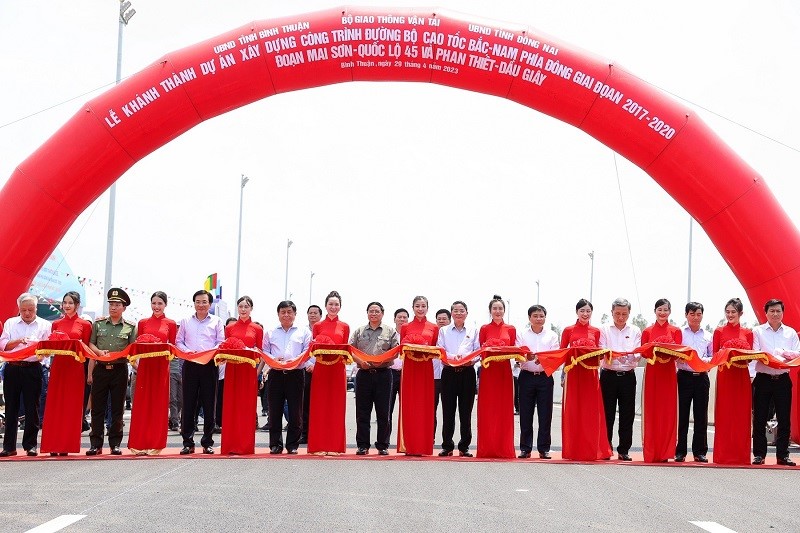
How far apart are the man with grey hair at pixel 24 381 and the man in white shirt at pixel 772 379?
7.77 meters

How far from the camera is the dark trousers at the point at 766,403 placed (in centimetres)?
1110

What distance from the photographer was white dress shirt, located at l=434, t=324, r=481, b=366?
11773mm

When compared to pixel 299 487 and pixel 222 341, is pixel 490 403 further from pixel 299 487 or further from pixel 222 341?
pixel 299 487

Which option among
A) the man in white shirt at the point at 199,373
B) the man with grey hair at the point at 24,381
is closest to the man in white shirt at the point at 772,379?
the man in white shirt at the point at 199,373

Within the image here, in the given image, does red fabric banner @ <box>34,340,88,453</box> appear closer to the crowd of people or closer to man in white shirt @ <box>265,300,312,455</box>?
the crowd of people

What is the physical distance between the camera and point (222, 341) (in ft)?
38.0

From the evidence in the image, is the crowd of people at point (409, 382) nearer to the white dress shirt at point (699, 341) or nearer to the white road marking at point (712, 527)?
the white dress shirt at point (699, 341)

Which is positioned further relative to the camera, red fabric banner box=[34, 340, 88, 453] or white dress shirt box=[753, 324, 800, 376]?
white dress shirt box=[753, 324, 800, 376]

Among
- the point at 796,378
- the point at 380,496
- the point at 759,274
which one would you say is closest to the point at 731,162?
the point at 759,274

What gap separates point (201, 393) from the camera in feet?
37.7

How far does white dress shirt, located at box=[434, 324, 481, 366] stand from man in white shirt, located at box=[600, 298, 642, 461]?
147 centimetres

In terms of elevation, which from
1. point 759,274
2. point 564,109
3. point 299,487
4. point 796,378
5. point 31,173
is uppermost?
point 564,109

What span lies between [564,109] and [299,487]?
778 cm

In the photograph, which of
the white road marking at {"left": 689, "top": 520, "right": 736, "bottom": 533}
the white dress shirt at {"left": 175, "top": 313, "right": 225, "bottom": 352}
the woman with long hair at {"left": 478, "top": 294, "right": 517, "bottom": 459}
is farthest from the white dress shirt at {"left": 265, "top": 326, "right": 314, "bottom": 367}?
the white road marking at {"left": 689, "top": 520, "right": 736, "bottom": 533}
